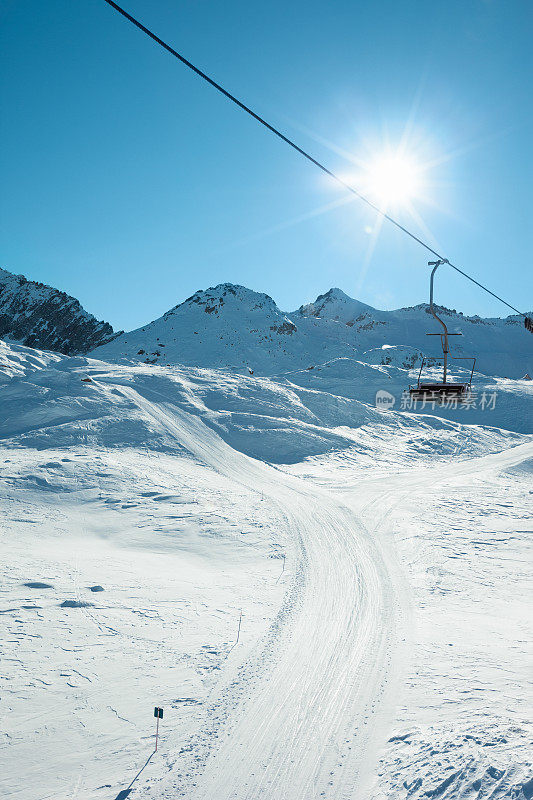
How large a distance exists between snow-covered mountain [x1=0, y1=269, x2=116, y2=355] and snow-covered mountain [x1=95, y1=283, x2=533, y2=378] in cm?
3704

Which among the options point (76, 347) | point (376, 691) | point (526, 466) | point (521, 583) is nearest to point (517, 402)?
point (526, 466)

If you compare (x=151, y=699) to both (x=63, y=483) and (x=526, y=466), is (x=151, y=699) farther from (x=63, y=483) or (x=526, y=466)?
(x=526, y=466)

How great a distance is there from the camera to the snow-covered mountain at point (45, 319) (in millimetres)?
138875

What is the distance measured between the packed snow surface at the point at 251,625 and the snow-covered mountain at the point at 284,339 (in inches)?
2085

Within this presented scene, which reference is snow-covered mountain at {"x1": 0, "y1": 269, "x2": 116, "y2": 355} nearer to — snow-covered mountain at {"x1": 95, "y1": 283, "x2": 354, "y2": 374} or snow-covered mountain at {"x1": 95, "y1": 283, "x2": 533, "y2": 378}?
snow-covered mountain at {"x1": 95, "y1": 283, "x2": 354, "y2": 374}

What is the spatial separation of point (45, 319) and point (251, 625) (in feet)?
558

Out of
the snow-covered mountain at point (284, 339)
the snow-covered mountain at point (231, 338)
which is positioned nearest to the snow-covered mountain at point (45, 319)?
the snow-covered mountain at point (231, 338)

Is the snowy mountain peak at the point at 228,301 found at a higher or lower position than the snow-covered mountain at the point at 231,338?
higher

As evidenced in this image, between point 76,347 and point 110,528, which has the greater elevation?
point 76,347

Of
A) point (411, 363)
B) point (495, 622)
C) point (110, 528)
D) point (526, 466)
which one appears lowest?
point (110, 528)

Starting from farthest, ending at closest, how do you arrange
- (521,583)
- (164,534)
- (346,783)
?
(164,534) < (521,583) < (346,783)

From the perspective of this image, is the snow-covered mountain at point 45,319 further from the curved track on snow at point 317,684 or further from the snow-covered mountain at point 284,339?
the curved track on snow at point 317,684

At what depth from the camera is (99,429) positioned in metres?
27.3

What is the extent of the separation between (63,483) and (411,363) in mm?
63005
